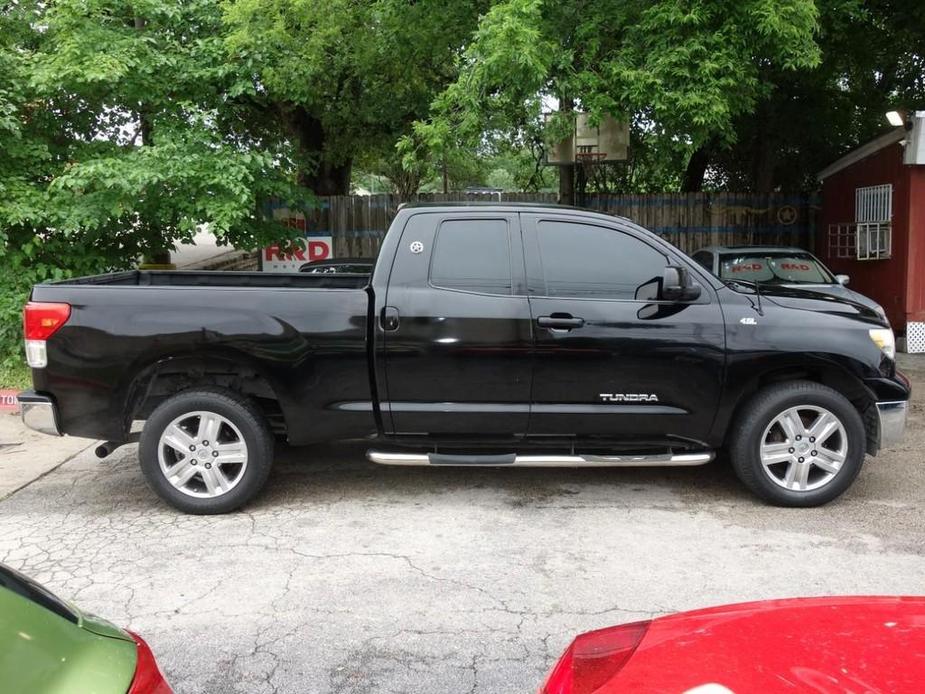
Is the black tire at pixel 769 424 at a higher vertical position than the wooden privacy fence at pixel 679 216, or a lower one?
lower

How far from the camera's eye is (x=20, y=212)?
873cm

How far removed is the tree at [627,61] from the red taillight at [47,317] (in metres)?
4.90

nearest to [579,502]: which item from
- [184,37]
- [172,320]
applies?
[172,320]

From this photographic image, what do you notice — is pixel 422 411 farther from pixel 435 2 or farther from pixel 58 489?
pixel 435 2

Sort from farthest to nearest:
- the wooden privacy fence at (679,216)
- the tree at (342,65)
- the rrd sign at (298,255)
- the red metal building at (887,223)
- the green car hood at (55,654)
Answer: the wooden privacy fence at (679,216) < the rrd sign at (298,255) < the red metal building at (887,223) < the tree at (342,65) < the green car hood at (55,654)

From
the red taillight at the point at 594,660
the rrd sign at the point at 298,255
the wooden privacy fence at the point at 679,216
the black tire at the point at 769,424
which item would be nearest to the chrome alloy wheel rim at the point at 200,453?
the black tire at the point at 769,424

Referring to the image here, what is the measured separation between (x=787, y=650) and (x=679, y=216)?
44.7ft

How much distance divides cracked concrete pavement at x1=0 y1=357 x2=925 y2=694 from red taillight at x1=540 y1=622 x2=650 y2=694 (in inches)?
46.9

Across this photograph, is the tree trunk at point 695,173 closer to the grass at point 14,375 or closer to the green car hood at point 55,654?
the grass at point 14,375

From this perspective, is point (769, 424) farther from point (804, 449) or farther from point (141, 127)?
point (141, 127)

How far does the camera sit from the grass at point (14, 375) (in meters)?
9.23

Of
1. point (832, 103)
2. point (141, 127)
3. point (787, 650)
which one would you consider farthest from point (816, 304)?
point (832, 103)

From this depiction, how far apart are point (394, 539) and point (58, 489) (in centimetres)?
275

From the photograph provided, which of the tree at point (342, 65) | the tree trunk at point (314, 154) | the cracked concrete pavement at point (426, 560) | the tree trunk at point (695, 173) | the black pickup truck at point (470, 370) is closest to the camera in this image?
the cracked concrete pavement at point (426, 560)
